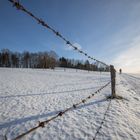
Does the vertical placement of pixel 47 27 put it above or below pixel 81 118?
above

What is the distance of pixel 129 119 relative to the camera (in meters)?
4.90

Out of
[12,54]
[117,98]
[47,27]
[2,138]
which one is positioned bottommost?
[2,138]

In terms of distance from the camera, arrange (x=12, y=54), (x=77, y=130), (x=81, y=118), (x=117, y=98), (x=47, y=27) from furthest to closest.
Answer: (x=12, y=54) < (x=117, y=98) < (x=81, y=118) < (x=77, y=130) < (x=47, y=27)

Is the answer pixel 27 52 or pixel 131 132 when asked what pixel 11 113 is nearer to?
pixel 131 132

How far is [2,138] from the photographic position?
394cm

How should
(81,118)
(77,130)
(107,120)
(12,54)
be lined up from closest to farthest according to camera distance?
1. (77,130)
2. (107,120)
3. (81,118)
4. (12,54)

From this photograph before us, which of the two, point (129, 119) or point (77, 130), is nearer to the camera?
point (77, 130)

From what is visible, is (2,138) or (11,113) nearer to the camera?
(2,138)

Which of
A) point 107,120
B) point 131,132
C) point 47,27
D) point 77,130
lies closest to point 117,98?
point 107,120

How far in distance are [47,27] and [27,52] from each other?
304 feet

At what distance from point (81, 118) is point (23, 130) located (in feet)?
7.04

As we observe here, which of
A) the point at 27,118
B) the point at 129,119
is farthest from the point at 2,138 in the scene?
the point at 129,119

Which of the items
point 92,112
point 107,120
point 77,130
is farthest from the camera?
point 92,112

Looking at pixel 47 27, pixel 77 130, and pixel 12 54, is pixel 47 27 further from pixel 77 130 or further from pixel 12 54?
pixel 12 54
